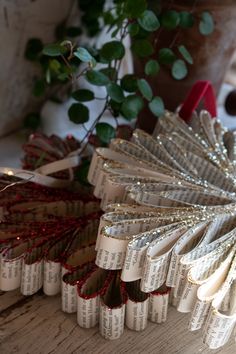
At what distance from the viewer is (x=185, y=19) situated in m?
0.68

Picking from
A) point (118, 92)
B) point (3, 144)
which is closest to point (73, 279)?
point (118, 92)

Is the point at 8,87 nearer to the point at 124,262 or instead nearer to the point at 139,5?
the point at 139,5

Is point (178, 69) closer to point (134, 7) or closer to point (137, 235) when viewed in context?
point (134, 7)

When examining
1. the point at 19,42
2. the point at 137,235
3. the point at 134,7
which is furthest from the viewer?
the point at 19,42

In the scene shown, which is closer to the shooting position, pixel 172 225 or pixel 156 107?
pixel 172 225

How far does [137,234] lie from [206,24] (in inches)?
13.3

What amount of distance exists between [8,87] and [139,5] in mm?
254

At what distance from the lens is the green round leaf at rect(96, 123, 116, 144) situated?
0.63 meters

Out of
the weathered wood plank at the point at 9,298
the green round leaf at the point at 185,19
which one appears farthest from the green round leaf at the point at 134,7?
the weathered wood plank at the point at 9,298

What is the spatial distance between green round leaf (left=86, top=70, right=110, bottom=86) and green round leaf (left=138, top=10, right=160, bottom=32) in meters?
0.08

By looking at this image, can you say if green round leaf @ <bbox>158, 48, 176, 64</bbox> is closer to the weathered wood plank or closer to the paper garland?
the paper garland

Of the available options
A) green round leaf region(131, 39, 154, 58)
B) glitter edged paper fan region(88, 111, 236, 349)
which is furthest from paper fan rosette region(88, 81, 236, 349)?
green round leaf region(131, 39, 154, 58)

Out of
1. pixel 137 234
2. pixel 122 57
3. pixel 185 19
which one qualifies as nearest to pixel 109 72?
pixel 122 57

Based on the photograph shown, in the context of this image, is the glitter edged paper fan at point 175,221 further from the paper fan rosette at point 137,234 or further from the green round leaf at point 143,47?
the green round leaf at point 143,47
